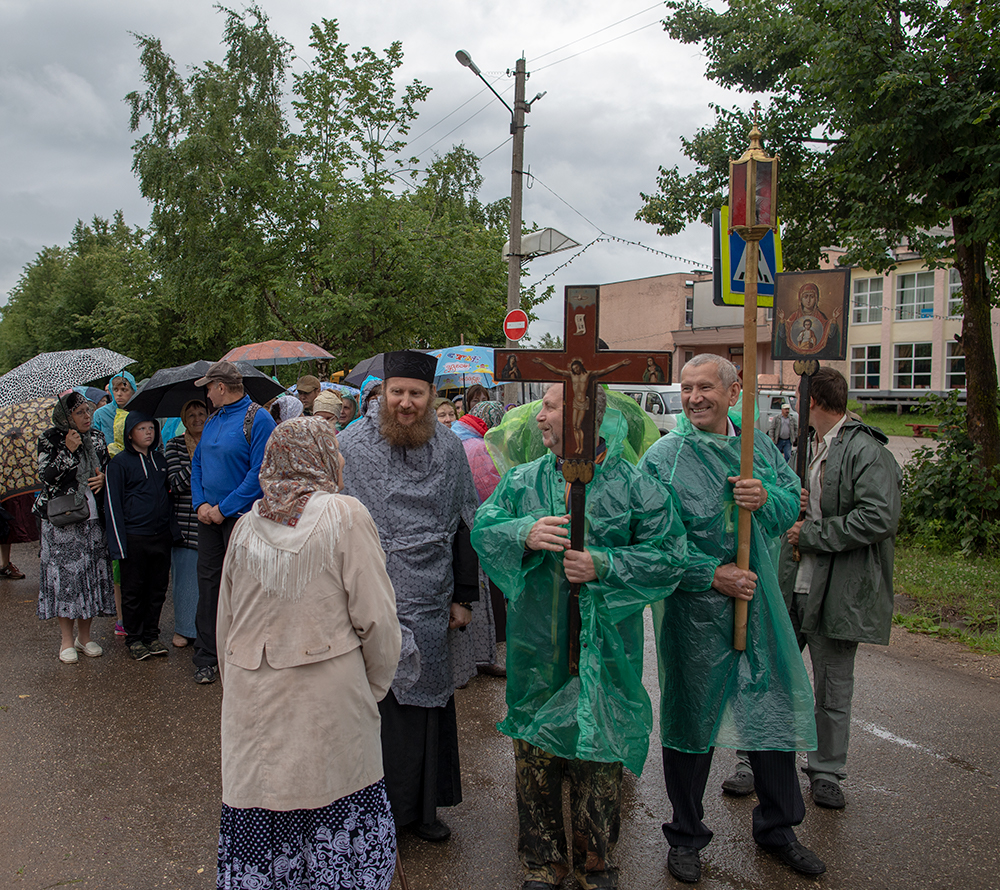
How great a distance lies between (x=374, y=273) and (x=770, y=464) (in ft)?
47.5

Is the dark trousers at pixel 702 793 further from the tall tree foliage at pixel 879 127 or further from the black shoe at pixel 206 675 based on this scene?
the tall tree foliage at pixel 879 127

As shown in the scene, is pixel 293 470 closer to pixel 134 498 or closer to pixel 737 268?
pixel 737 268

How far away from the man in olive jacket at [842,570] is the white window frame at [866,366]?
43063 mm

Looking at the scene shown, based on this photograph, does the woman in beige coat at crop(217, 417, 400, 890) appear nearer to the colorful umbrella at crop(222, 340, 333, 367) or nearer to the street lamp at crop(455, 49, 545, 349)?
the colorful umbrella at crop(222, 340, 333, 367)

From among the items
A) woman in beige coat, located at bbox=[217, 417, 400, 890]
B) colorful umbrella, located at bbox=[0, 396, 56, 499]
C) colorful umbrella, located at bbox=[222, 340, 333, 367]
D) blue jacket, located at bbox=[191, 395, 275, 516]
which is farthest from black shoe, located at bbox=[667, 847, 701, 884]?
colorful umbrella, located at bbox=[222, 340, 333, 367]

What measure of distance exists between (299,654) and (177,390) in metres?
4.29

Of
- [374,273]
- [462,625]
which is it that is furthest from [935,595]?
[374,273]

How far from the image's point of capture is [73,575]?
5.77 m

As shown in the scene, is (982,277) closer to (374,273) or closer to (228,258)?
(374,273)

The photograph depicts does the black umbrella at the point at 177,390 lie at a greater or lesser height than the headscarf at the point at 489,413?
greater

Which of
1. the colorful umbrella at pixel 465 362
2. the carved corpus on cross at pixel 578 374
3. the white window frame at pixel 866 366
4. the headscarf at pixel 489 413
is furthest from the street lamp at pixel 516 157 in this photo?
the white window frame at pixel 866 366

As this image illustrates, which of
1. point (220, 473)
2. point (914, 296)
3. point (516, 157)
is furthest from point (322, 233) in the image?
point (914, 296)

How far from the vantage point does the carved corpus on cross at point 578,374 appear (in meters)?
2.79

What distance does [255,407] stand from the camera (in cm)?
528
